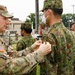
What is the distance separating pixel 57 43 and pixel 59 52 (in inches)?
4.4

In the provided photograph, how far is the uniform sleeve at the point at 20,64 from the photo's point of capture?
2902 millimetres

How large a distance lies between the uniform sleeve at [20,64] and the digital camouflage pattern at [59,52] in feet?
1.34

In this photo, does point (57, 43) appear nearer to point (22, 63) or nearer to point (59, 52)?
point (59, 52)

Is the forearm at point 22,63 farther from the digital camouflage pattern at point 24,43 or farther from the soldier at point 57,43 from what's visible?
the digital camouflage pattern at point 24,43

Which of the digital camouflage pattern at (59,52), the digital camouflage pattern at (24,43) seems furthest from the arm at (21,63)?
the digital camouflage pattern at (24,43)

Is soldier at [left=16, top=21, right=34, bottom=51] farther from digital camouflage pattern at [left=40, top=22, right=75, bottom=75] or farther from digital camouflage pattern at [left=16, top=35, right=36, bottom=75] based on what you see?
digital camouflage pattern at [left=40, top=22, right=75, bottom=75]

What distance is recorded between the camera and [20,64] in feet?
9.67

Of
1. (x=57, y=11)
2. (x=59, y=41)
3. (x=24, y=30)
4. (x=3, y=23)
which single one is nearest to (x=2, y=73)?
(x=3, y=23)

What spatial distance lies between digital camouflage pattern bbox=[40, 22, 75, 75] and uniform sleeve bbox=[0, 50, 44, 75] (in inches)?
16.1

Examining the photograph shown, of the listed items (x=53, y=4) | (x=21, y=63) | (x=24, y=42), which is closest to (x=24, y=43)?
(x=24, y=42)

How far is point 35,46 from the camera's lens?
3.80 metres

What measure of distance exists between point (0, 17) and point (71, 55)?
104 cm

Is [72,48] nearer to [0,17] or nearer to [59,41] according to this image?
[59,41]

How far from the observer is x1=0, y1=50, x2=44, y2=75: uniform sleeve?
2.90 meters
